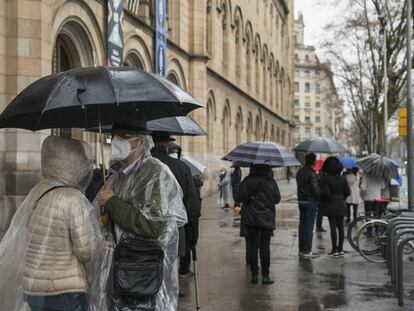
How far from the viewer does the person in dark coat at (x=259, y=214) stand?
8.32 meters

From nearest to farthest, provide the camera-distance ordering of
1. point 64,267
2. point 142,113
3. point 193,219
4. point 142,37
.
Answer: point 64,267 < point 142,113 < point 193,219 < point 142,37

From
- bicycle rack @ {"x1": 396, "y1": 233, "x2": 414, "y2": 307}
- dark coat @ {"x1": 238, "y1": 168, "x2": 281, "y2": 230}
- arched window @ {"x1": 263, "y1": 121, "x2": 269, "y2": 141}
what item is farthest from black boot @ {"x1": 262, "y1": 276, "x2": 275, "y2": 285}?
arched window @ {"x1": 263, "y1": 121, "x2": 269, "y2": 141}

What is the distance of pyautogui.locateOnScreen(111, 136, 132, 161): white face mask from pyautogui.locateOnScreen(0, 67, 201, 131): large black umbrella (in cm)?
22

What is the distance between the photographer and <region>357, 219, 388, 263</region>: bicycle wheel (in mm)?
10414

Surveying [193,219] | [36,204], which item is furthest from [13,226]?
[193,219]

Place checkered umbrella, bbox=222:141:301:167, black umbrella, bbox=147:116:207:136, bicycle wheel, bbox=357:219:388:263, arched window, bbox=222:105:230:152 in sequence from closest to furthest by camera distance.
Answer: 1. black umbrella, bbox=147:116:207:136
2. checkered umbrella, bbox=222:141:301:167
3. bicycle wheel, bbox=357:219:388:263
4. arched window, bbox=222:105:230:152

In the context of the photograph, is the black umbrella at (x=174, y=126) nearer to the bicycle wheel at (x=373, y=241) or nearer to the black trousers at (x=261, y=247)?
the black trousers at (x=261, y=247)

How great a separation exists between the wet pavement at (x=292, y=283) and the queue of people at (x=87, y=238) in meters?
3.50

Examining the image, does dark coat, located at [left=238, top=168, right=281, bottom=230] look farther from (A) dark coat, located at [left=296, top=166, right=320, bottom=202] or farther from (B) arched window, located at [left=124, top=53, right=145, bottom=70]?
(B) arched window, located at [left=124, top=53, right=145, bottom=70]

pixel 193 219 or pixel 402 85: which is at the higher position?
pixel 402 85

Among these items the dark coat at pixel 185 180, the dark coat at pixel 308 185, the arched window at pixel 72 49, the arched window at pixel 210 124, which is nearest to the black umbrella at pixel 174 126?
the dark coat at pixel 185 180

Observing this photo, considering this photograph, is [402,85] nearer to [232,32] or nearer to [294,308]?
[232,32]

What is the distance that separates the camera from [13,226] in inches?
148

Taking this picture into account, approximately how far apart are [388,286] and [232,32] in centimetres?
2905
